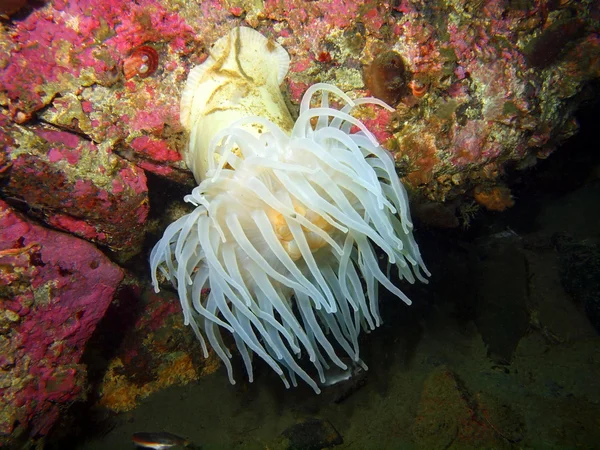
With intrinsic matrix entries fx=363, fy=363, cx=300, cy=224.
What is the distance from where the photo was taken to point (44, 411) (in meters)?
3.33

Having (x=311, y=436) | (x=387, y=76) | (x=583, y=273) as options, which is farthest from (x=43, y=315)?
(x=583, y=273)

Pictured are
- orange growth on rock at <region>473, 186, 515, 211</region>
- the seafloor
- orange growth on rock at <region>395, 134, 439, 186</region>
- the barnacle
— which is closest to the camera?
the barnacle

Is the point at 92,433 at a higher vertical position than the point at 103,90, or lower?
lower

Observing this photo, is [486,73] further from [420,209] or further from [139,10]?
[139,10]

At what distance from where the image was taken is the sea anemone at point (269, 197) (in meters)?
2.17

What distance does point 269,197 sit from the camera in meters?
2.07

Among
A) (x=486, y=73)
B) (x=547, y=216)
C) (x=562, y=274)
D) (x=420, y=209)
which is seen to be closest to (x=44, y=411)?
(x=420, y=209)

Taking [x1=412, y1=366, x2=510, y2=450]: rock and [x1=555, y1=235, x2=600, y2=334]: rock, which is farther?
[x1=555, y1=235, x2=600, y2=334]: rock

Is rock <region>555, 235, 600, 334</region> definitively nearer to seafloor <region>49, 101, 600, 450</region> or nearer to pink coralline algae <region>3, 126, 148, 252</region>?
seafloor <region>49, 101, 600, 450</region>

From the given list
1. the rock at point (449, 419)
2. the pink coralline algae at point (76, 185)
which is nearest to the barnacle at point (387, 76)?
the pink coralline algae at point (76, 185)

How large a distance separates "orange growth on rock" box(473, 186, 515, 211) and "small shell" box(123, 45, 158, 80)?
2.95 m

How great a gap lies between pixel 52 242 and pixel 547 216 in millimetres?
6530

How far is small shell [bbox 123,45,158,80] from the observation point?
2.64 metres

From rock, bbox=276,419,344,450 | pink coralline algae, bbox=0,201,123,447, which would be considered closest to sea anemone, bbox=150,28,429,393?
pink coralline algae, bbox=0,201,123,447
